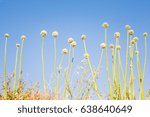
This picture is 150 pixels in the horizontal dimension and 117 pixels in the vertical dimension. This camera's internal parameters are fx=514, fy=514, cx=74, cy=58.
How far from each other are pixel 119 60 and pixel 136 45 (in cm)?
21

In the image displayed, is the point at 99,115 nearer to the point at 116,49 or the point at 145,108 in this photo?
the point at 145,108

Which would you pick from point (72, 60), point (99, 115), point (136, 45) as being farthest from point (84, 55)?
point (99, 115)

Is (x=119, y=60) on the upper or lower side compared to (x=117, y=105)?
upper

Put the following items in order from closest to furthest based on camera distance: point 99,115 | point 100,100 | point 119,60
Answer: point 99,115
point 100,100
point 119,60

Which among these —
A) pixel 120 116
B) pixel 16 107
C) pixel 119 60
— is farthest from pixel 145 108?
pixel 16 107

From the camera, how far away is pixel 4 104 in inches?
169

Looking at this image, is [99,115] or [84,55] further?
[84,55]

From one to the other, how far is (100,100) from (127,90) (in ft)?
1.08

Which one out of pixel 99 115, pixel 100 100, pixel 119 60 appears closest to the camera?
pixel 99 115

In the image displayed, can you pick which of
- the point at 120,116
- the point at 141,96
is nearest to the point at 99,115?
the point at 120,116

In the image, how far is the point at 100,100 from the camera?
439cm

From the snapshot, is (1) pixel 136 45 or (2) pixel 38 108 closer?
(2) pixel 38 108

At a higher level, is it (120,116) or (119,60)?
(119,60)

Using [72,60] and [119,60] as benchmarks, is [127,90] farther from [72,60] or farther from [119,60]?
[72,60]
